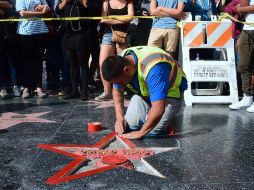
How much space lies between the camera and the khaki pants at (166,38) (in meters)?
6.70

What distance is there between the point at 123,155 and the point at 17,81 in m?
4.23

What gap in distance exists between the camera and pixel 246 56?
5.96 m

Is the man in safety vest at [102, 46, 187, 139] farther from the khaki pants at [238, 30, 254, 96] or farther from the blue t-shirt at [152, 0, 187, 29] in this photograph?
the blue t-shirt at [152, 0, 187, 29]

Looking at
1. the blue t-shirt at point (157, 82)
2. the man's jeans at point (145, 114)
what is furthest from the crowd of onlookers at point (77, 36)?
the blue t-shirt at point (157, 82)

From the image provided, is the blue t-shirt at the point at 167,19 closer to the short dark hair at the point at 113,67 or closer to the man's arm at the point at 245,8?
the man's arm at the point at 245,8

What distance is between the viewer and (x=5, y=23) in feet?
23.2

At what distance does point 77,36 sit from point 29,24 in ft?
2.88

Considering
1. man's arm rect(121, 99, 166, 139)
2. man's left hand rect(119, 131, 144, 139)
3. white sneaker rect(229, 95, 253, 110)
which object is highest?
man's arm rect(121, 99, 166, 139)

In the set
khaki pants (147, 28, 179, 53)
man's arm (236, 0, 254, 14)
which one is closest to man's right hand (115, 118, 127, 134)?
khaki pants (147, 28, 179, 53)

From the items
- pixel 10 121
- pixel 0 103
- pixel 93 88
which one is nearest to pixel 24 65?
pixel 0 103

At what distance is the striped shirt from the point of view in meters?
6.95

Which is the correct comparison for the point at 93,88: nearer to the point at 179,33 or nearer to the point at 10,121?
the point at 179,33

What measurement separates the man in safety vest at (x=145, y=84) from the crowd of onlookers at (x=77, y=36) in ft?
6.60

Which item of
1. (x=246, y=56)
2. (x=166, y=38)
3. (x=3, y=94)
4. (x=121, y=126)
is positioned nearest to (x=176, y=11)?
(x=166, y=38)
